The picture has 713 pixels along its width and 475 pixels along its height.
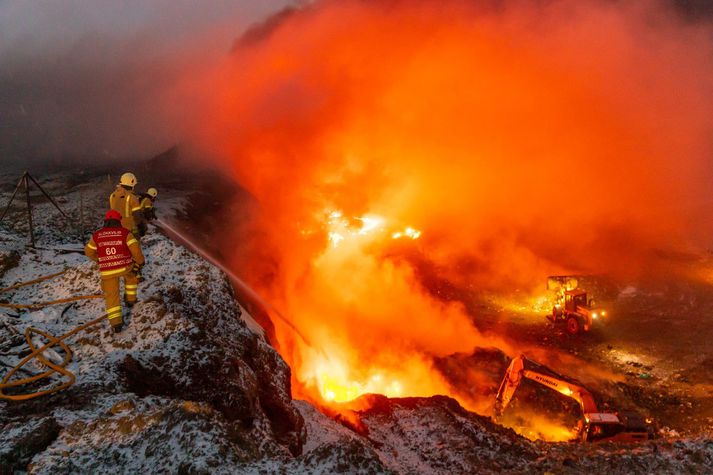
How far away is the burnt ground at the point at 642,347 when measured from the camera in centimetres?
1453

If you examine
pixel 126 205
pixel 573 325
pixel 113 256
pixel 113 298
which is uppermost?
pixel 126 205

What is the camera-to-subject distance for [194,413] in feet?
18.2

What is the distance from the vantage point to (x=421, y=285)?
27688 millimetres

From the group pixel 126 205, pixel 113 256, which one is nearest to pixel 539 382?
pixel 113 256

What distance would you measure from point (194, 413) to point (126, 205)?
204 inches

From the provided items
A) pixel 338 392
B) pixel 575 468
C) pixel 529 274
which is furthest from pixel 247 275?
pixel 529 274

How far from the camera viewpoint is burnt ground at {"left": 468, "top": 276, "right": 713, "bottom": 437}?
47.7 feet

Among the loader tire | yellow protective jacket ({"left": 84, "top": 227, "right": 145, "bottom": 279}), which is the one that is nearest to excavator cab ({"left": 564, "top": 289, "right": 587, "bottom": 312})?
the loader tire

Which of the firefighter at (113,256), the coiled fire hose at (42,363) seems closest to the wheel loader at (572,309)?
the firefighter at (113,256)

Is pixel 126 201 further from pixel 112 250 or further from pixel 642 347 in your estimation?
pixel 642 347

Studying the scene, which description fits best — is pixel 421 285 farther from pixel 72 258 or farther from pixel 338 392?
pixel 72 258

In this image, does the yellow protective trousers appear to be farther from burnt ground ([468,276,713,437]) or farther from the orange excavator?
burnt ground ([468,276,713,437])

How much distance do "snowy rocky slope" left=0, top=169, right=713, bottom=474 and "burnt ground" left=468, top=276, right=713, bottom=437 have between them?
7.21 m

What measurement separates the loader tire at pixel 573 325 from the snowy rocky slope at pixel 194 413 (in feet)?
37.8
